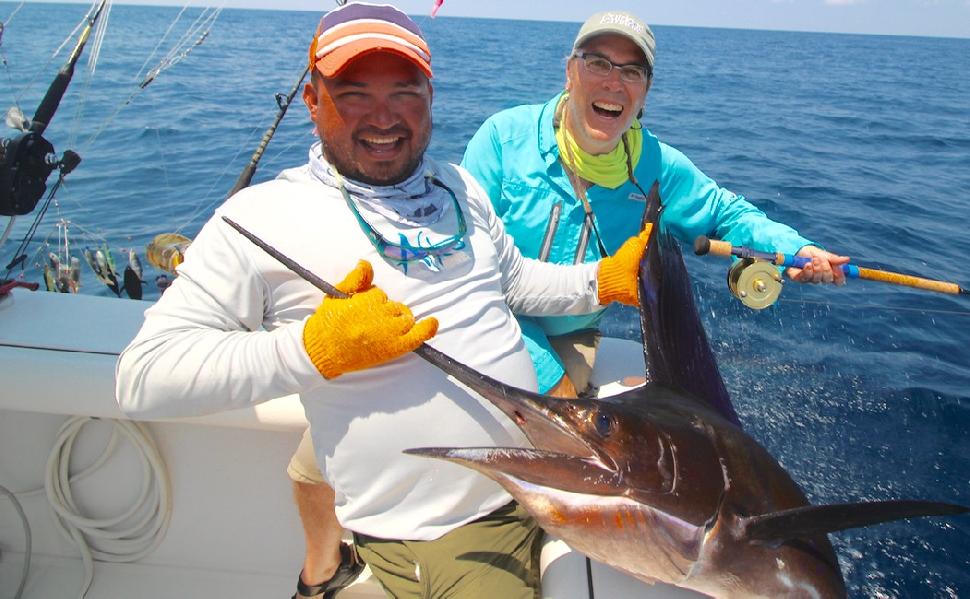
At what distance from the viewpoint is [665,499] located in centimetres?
118

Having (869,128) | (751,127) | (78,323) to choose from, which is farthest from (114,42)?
(78,323)

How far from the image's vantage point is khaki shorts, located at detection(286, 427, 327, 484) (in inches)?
70.2

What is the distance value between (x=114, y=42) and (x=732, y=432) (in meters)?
25.0

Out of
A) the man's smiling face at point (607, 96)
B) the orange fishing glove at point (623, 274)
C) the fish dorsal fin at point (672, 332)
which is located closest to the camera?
the fish dorsal fin at point (672, 332)

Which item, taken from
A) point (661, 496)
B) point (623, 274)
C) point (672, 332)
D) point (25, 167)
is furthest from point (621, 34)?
point (25, 167)

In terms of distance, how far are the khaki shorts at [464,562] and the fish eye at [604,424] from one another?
486 millimetres

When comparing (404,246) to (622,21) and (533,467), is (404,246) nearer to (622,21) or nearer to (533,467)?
(533,467)

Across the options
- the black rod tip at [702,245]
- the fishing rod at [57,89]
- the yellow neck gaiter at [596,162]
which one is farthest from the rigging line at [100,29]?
the black rod tip at [702,245]

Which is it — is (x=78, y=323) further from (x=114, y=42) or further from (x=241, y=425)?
(x=114, y=42)

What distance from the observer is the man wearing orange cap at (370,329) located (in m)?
1.30

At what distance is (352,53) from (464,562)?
1.17m

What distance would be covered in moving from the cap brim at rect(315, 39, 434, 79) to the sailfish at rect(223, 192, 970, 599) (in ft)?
1.36

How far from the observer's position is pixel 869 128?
40.0 ft

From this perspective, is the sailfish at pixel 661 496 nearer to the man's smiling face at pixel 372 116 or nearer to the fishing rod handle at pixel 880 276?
the man's smiling face at pixel 372 116
